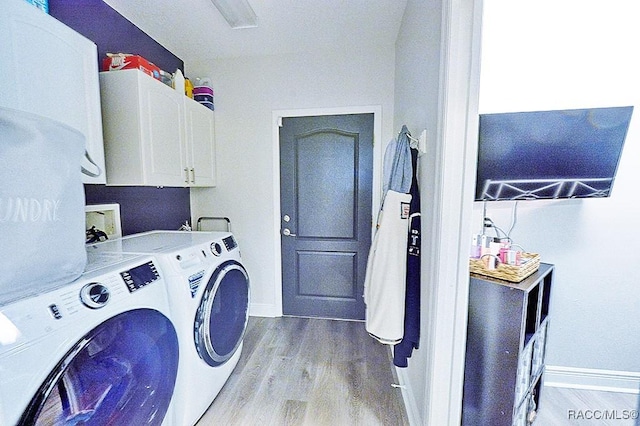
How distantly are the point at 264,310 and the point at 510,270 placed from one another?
2.22m

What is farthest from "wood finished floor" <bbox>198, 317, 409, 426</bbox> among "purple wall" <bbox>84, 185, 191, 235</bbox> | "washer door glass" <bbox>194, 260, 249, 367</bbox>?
"purple wall" <bbox>84, 185, 191, 235</bbox>

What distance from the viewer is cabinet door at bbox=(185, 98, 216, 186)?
7.22ft

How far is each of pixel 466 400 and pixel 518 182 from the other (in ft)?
3.54

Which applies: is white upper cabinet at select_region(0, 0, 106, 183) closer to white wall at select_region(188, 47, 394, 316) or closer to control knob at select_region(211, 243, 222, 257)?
control knob at select_region(211, 243, 222, 257)

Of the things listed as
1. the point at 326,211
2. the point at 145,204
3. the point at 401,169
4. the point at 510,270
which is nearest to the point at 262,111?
the point at 326,211

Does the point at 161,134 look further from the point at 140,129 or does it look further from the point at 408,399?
the point at 408,399

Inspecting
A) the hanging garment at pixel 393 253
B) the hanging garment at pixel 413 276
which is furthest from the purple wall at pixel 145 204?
the hanging garment at pixel 413 276

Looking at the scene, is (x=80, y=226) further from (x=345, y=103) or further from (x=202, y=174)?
(x=345, y=103)

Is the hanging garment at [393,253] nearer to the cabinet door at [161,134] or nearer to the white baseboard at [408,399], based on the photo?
the white baseboard at [408,399]

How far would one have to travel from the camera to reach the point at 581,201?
1578mm

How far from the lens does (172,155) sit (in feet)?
6.48

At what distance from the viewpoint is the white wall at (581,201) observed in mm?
1296

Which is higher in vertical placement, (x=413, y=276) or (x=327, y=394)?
(x=413, y=276)

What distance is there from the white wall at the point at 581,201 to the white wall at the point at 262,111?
115cm
